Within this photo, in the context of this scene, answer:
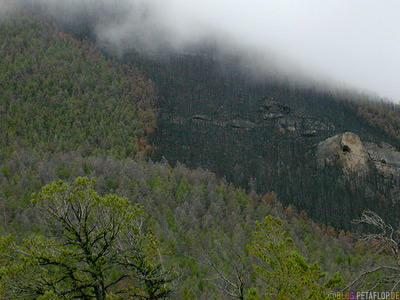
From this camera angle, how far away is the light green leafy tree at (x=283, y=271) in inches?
409

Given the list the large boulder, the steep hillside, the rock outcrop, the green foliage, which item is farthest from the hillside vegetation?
the rock outcrop

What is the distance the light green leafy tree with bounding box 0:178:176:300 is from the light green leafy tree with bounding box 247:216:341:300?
118 inches

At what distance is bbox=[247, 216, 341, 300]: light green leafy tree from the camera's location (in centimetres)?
1039

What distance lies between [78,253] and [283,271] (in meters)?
6.29

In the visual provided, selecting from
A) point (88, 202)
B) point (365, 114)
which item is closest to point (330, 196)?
point (365, 114)

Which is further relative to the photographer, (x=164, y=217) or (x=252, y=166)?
(x=252, y=166)

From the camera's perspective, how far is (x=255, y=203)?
296 feet

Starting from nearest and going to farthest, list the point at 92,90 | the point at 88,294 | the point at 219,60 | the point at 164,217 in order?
the point at 88,294 < the point at 164,217 < the point at 92,90 < the point at 219,60

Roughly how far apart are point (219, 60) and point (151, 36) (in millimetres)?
43690

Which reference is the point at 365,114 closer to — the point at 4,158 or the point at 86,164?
the point at 86,164

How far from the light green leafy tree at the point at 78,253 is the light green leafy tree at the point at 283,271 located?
9.81ft

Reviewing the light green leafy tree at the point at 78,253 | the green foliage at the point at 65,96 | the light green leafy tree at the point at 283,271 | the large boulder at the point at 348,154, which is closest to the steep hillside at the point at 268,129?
the large boulder at the point at 348,154

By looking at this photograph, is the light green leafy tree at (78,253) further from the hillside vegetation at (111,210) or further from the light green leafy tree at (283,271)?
the light green leafy tree at (283,271)

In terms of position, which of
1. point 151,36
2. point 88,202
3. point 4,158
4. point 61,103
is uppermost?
point 151,36
